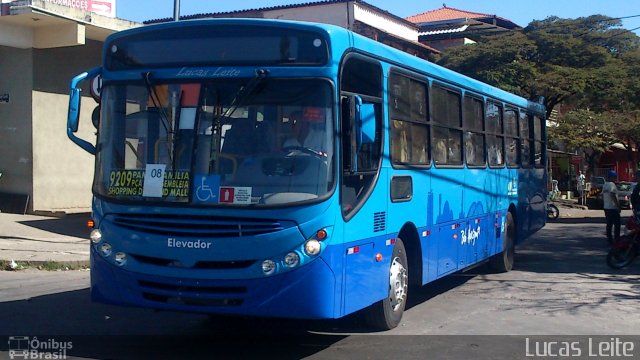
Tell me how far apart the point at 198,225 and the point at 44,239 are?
10635 mm

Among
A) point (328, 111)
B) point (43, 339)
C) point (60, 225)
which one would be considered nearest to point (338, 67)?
point (328, 111)

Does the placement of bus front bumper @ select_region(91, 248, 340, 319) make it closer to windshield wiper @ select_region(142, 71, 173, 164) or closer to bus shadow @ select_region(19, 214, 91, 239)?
windshield wiper @ select_region(142, 71, 173, 164)

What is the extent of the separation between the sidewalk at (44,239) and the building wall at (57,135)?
0.93 meters

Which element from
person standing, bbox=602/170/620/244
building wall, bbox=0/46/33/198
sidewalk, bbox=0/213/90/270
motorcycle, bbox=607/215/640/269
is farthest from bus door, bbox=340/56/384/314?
building wall, bbox=0/46/33/198

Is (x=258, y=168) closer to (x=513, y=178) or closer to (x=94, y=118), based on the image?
(x=94, y=118)

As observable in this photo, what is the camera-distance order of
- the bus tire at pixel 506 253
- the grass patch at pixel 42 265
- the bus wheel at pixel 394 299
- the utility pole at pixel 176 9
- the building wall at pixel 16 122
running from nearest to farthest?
the bus wheel at pixel 394 299
the bus tire at pixel 506 253
the grass patch at pixel 42 265
the utility pole at pixel 176 9
the building wall at pixel 16 122

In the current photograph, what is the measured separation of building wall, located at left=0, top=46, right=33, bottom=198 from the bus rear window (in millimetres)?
12984

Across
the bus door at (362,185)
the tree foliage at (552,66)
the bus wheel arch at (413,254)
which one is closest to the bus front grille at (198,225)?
the bus door at (362,185)

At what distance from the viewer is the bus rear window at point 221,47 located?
6.33 meters

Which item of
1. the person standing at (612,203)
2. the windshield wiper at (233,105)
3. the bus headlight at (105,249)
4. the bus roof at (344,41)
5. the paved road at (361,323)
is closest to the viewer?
the windshield wiper at (233,105)

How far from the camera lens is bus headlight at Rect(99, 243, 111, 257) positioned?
21.3 feet

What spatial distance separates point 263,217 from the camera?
602 centimetres

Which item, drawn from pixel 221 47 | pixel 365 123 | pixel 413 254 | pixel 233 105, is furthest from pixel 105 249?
pixel 413 254

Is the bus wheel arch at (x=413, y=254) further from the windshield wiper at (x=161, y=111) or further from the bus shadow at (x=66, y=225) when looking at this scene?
the bus shadow at (x=66, y=225)
